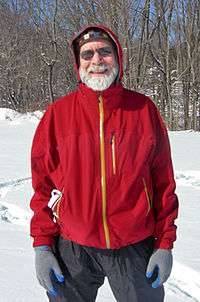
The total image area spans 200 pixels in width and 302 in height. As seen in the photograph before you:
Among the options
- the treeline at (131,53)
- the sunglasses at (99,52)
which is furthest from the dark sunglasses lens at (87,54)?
the treeline at (131,53)

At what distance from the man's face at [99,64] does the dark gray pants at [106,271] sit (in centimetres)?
65

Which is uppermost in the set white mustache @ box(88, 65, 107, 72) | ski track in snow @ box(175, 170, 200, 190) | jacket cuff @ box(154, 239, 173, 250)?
white mustache @ box(88, 65, 107, 72)

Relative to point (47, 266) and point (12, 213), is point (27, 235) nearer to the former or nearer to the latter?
point (12, 213)

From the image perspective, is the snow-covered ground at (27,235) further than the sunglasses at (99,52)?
Yes

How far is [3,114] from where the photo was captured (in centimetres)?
1478

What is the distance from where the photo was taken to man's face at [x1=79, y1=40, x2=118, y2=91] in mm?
1661

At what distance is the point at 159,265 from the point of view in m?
1.66

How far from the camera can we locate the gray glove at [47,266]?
1.72 meters

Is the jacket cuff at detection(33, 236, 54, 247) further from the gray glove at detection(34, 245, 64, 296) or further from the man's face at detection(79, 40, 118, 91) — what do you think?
Answer: the man's face at detection(79, 40, 118, 91)

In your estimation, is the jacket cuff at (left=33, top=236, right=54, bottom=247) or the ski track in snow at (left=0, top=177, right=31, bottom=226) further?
the ski track in snow at (left=0, top=177, right=31, bottom=226)

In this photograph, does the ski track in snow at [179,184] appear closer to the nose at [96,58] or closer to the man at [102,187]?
the man at [102,187]

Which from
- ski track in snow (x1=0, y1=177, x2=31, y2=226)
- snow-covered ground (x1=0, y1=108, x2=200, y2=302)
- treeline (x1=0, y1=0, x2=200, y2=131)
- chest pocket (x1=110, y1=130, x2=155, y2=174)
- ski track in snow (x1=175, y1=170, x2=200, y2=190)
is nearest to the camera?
chest pocket (x1=110, y1=130, x2=155, y2=174)

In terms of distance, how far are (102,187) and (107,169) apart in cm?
7

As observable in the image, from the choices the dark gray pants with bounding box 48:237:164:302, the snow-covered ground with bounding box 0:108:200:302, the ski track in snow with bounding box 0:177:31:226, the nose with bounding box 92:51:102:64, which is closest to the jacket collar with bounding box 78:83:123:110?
the nose with bounding box 92:51:102:64
